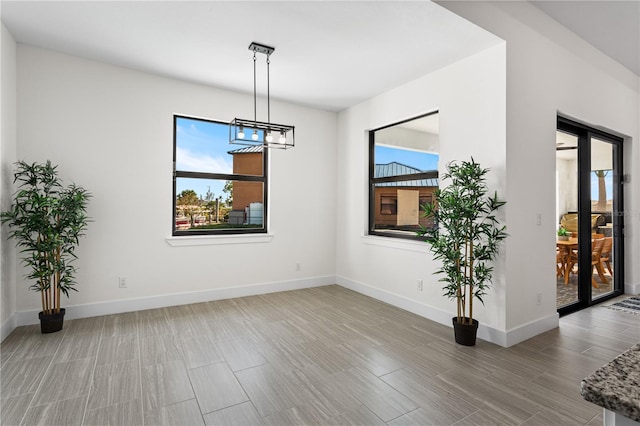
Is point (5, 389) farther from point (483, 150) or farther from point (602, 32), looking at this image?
point (602, 32)

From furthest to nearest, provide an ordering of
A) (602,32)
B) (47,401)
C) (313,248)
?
(313,248) → (602,32) → (47,401)

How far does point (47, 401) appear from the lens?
2.07 metres

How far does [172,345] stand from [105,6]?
2.85 m

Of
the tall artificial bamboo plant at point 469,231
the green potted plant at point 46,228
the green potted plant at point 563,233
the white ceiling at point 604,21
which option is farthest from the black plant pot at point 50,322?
the green potted plant at point 563,233

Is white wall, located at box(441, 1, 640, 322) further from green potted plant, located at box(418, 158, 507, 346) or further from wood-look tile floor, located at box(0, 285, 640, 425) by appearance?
wood-look tile floor, located at box(0, 285, 640, 425)

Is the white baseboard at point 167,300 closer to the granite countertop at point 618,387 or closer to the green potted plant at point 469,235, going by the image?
the green potted plant at point 469,235

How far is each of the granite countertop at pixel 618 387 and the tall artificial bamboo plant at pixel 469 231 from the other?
226cm

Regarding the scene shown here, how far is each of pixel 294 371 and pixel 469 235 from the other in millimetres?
1871

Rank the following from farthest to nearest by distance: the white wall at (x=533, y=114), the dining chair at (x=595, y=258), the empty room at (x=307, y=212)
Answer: the dining chair at (x=595, y=258) → the white wall at (x=533, y=114) → the empty room at (x=307, y=212)

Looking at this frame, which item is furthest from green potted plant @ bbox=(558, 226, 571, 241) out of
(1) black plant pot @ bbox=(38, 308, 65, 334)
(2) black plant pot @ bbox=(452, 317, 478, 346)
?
(1) black plant pot @ bbox=(38, 308, 65, 334)

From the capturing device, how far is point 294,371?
249 cm

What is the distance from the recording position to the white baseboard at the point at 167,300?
11.5ft

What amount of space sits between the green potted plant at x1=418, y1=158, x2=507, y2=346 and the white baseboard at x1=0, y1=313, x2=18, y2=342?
3901mm

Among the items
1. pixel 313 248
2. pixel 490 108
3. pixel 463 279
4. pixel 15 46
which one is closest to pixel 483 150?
pixel 490 108
